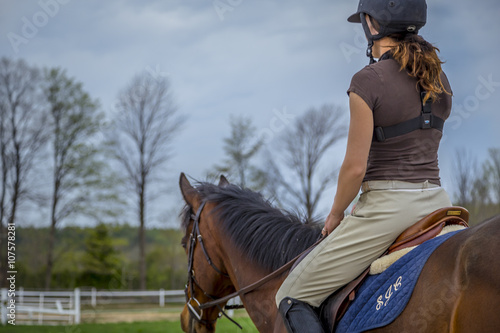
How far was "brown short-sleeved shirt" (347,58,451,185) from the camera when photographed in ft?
8.02

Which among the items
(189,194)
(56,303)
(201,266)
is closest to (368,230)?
(201,266)

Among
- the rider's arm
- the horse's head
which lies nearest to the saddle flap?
the rider's arm

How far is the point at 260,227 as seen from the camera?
336cm

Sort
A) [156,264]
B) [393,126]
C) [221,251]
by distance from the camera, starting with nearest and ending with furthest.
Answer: [393,126]
[221,251]
[156,264]

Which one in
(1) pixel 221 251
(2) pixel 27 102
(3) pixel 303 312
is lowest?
(3) pixel 303 312

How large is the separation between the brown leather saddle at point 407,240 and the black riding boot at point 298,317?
0.08 metres

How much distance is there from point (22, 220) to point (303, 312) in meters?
26.2

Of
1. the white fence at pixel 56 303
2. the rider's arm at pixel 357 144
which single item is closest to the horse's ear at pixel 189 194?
the rider's arm at pixel 357 144

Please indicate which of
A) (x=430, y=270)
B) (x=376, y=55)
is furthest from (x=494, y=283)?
(x=376, y=55)

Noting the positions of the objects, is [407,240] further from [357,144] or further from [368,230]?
[357,144]

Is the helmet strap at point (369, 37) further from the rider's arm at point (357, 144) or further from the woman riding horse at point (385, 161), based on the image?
the rider's arm at point (357, 144)

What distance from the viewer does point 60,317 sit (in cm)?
1853

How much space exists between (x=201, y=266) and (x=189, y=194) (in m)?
0.62

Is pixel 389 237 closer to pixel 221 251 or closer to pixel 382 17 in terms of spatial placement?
pixel 382 17
